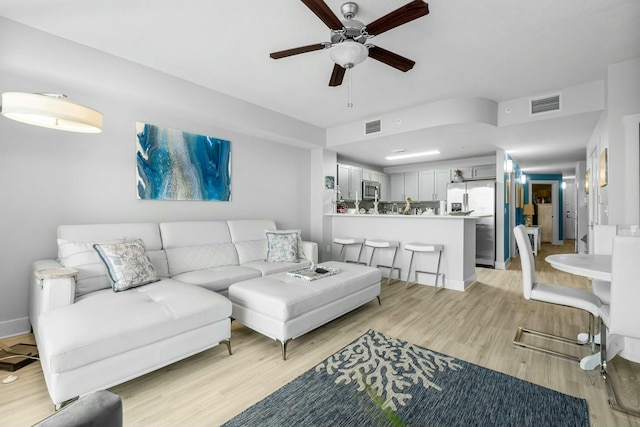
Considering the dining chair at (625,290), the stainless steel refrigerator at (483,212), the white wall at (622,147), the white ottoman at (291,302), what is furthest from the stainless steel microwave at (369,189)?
the dining chair at (625,290)

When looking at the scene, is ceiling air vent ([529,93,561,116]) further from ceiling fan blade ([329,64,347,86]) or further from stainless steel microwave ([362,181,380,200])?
stainless steel microwave ([362,181,380,200])

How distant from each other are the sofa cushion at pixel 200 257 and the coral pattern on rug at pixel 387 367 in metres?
1.93

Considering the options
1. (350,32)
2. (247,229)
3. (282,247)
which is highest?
(350,32)

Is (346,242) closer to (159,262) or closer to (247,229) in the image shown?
(247,229)

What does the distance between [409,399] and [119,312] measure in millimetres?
1919

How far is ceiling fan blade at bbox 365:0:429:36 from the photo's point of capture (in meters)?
1.73

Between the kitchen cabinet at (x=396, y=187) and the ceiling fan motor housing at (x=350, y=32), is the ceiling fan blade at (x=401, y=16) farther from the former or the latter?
the kitchen cabinet at (x=396, y=187)

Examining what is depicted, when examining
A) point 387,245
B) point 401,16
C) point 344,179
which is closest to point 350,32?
point 401,16

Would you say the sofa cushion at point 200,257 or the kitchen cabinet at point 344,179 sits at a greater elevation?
the kitchen cabinet at point 344,179

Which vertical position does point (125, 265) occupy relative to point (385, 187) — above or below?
below

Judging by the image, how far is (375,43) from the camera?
2674mm

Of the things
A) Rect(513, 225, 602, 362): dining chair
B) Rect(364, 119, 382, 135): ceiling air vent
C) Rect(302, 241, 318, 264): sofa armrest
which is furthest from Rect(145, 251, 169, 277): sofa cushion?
Rect(364, 119, 382, 135): ceiling air vent

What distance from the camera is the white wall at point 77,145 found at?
2.59 m

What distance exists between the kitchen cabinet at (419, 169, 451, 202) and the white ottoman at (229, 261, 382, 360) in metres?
4.88
